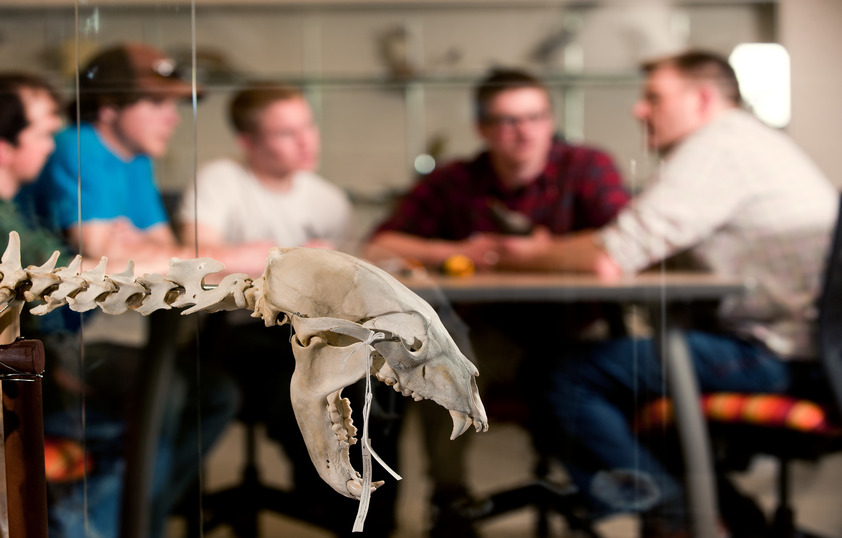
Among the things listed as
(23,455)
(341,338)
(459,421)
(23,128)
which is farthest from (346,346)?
(23,128)

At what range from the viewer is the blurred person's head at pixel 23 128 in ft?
5.36

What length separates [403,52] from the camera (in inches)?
63.9

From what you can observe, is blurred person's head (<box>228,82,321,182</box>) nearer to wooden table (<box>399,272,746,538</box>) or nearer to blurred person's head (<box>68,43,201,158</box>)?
blurred person's head (<box>68,43,201,158</box>)

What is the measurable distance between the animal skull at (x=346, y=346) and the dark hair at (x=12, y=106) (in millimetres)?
1084

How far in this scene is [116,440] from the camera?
171 cm

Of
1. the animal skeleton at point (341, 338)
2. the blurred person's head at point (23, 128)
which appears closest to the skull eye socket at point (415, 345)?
the animal skeleton at point (341, 338)

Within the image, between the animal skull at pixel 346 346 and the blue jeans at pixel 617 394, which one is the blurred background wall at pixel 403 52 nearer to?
the blue jeans at pixel 617 394

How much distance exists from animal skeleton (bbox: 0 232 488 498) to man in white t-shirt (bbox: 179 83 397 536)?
2.26ft

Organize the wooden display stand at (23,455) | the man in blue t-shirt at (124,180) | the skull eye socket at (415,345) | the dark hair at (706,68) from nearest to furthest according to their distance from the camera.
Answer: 1. the skull eye socket at (415,345)
2. the wooden display stand at (23,455)
3. the man in blue t-shirt at (124,180)
4. the dark hair at (706,68)

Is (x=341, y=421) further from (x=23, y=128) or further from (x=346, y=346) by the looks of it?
(x=23, y=128)

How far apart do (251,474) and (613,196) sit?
0.96m

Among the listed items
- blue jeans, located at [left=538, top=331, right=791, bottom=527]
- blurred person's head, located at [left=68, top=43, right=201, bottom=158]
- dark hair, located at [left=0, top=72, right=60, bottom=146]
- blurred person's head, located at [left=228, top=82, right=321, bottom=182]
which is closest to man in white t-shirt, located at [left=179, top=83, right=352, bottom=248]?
blurred person's head, located at [left=228, top=82, right=321, bottom=182]

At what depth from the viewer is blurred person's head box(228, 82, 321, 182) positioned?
1603mm

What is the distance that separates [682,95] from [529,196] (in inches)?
15.2
